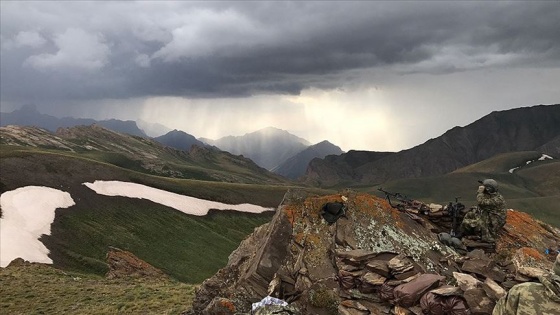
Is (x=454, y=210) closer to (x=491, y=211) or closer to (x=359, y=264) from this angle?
(x=491, y=211)

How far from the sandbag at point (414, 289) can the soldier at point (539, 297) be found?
413cm

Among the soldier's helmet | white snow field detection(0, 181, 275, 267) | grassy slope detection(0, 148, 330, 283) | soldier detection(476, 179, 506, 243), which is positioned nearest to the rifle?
soldier detection(476, 179, 506, 243)

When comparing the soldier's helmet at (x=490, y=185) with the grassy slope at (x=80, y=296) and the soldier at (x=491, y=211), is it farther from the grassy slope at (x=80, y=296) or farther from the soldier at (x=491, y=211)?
the grassy slope at (x=80, y=296)

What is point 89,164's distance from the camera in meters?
103

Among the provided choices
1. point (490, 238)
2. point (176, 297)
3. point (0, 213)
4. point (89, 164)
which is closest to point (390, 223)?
point (490, 238)

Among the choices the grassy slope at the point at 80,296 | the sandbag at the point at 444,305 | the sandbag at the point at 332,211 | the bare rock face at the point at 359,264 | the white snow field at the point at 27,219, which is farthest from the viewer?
the white snow field at the point at 27,219

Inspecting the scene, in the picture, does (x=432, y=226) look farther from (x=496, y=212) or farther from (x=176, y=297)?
(x=176, y=297)

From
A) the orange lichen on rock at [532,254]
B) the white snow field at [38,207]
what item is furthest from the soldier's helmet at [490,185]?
the white snow field at [38,207]

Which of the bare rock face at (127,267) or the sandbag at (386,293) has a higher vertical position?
the sandbag at (386,293)

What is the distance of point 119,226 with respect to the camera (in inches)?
2899

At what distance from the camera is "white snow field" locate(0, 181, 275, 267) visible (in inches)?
2035

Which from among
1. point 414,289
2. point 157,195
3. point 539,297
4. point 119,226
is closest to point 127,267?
point 119,226

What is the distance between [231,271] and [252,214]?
324 ft

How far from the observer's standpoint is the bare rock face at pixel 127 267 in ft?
161
